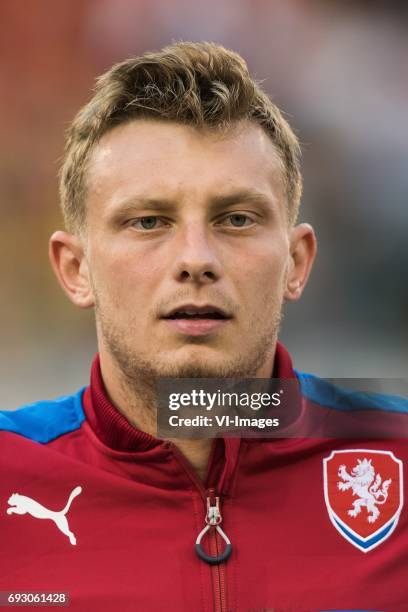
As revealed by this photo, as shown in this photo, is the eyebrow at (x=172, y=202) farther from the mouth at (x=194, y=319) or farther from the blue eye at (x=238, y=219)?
the mouth at (x=194, y=319)

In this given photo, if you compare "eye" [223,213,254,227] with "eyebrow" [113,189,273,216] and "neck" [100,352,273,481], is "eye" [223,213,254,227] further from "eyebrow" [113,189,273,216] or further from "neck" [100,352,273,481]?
"neck" [100,352,273,481]

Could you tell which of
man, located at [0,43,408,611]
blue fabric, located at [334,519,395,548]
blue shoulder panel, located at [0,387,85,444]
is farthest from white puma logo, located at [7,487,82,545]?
blue fabric, located at [334,519,395,548]

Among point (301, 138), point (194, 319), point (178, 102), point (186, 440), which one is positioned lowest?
point (186, 440)

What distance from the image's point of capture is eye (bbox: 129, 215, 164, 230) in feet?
4.67

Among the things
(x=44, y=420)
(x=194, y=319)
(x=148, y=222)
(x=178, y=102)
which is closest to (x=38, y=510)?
Result: (x=44, y=420)

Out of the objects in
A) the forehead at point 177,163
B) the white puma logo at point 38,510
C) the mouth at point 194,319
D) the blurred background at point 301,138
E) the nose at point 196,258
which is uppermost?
the blurred background at point 301,138

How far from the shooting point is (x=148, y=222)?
4.69 ft

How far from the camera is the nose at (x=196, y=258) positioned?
1.34 metres

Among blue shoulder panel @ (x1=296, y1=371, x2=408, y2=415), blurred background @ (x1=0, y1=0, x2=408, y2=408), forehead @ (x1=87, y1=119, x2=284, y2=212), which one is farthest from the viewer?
blurred background @ (x1=0, y1=0, x2=408, y2=408)

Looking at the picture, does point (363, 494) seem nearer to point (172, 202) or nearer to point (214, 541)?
point (214, 541)

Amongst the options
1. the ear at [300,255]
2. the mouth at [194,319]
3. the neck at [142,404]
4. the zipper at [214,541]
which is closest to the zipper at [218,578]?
the zipper at [214,541]

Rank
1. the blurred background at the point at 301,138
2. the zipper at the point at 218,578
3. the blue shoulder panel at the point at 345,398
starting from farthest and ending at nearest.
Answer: the blurred background at the point at 301,138
the blue shoulder panel at the point at 345,398
the zipper at the point at 218,578

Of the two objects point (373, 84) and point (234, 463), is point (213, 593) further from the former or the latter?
point (373, 84)

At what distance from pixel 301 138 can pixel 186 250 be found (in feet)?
5.78
